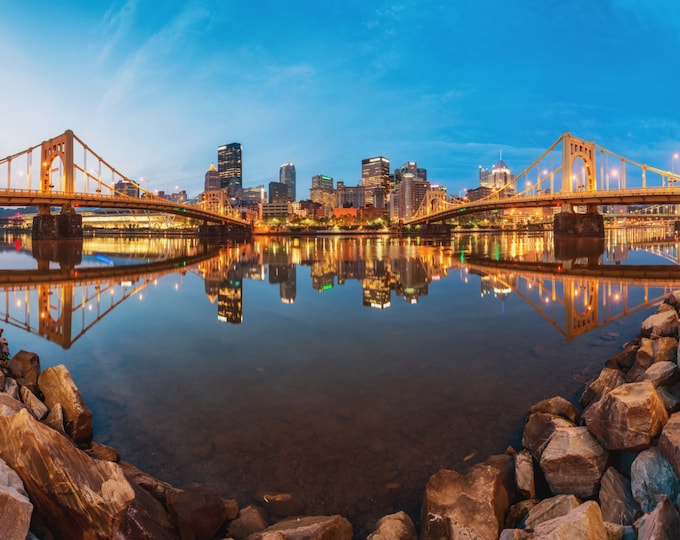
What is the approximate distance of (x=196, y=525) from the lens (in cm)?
362

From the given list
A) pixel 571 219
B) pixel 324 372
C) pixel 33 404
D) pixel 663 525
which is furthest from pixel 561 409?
pixel 571 219

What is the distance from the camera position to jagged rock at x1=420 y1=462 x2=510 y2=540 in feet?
12.1

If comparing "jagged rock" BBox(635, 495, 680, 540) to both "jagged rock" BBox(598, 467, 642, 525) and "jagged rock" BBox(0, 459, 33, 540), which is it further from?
"jagged rock" BBox(0, 459, 33, 540)

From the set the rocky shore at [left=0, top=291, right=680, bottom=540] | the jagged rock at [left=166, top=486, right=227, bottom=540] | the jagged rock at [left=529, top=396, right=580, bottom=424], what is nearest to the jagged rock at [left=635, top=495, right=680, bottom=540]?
the rocky shore at [left=0, top=291, right=680, bottom=540]

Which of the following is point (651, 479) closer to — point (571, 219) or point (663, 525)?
point (663, 525)

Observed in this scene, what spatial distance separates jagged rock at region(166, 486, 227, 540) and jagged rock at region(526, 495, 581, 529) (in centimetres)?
266

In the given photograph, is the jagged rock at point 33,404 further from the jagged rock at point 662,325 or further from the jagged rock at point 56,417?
→ the jagged rock at point 662,325

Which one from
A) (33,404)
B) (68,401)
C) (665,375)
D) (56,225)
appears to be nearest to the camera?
(665,375)

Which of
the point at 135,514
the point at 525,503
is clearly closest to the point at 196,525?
the point at 135,514

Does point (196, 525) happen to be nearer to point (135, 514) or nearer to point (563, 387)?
point (135, 514)

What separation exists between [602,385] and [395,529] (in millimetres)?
4082

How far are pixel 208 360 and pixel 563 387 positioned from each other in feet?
21.4

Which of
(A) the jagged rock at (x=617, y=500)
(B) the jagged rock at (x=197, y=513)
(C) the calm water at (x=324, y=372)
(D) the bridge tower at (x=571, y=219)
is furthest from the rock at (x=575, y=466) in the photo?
(D) the bridge tower at (x=571, y=219)

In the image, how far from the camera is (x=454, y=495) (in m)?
3.97
